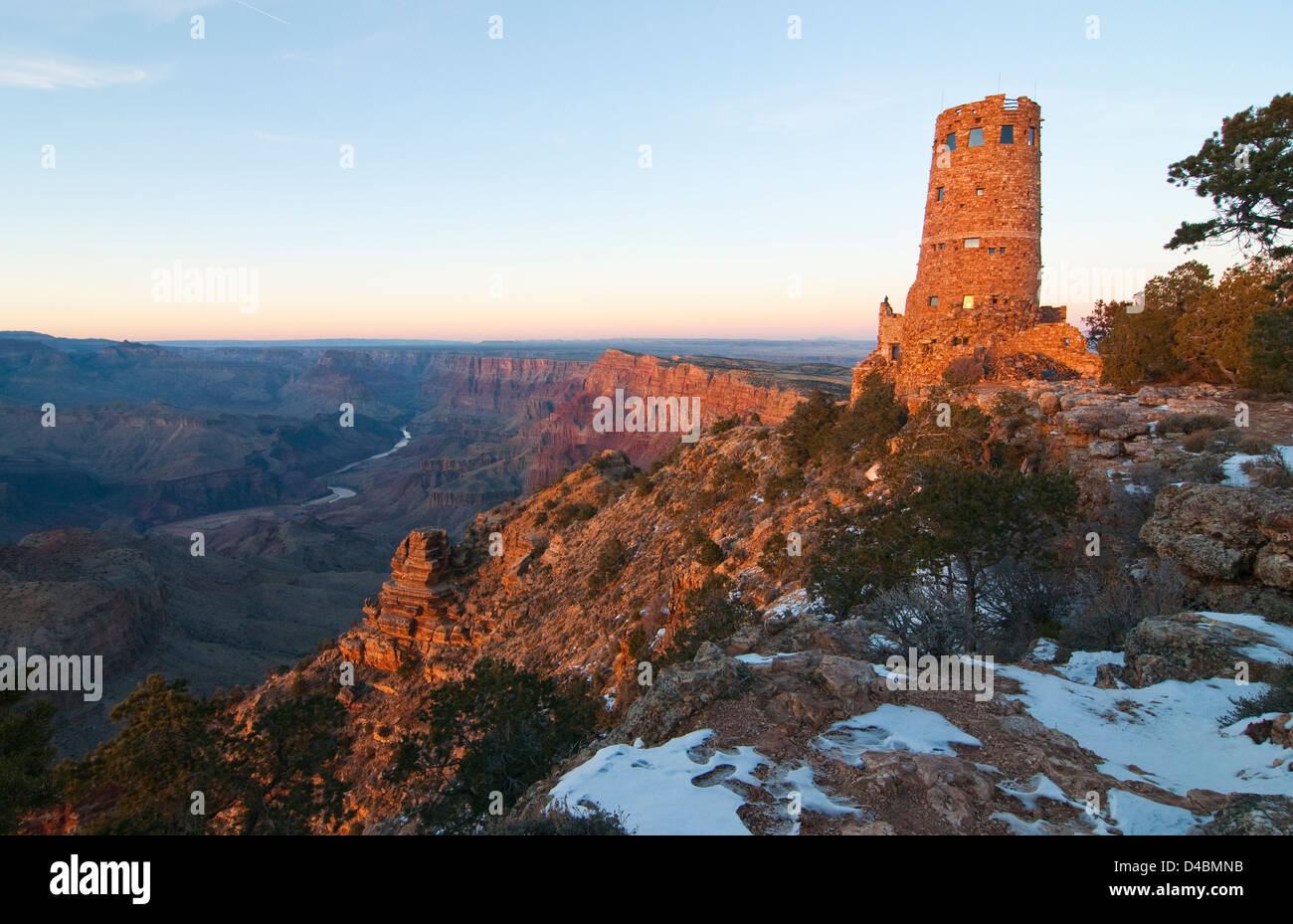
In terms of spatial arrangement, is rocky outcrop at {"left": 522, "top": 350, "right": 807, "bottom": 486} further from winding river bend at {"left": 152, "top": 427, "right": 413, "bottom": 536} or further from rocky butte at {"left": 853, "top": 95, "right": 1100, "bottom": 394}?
winding river bend at {"left": 152, "top": 427, "right": 413, "bottom": 536}

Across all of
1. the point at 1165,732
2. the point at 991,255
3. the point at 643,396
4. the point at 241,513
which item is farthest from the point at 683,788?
the point at 241,513

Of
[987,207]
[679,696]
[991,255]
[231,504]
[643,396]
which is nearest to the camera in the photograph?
[679,696]

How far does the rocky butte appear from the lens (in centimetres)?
2286

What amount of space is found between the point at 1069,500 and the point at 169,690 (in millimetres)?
18535

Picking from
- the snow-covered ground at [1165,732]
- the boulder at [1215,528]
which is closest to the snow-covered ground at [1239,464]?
the boulder at [1215,528]

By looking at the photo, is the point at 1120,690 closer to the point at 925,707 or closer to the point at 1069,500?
the point at 925,707

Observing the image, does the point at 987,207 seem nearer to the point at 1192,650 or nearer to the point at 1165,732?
the point at 1192,650

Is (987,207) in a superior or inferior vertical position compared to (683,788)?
superior

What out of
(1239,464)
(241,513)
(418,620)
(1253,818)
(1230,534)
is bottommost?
(241,513)

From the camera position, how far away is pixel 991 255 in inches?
923

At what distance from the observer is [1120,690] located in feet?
24.2

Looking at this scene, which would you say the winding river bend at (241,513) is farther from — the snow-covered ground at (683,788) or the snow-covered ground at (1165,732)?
the snow-covered ground at (1165,732)

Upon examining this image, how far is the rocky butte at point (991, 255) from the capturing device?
22859 mm
